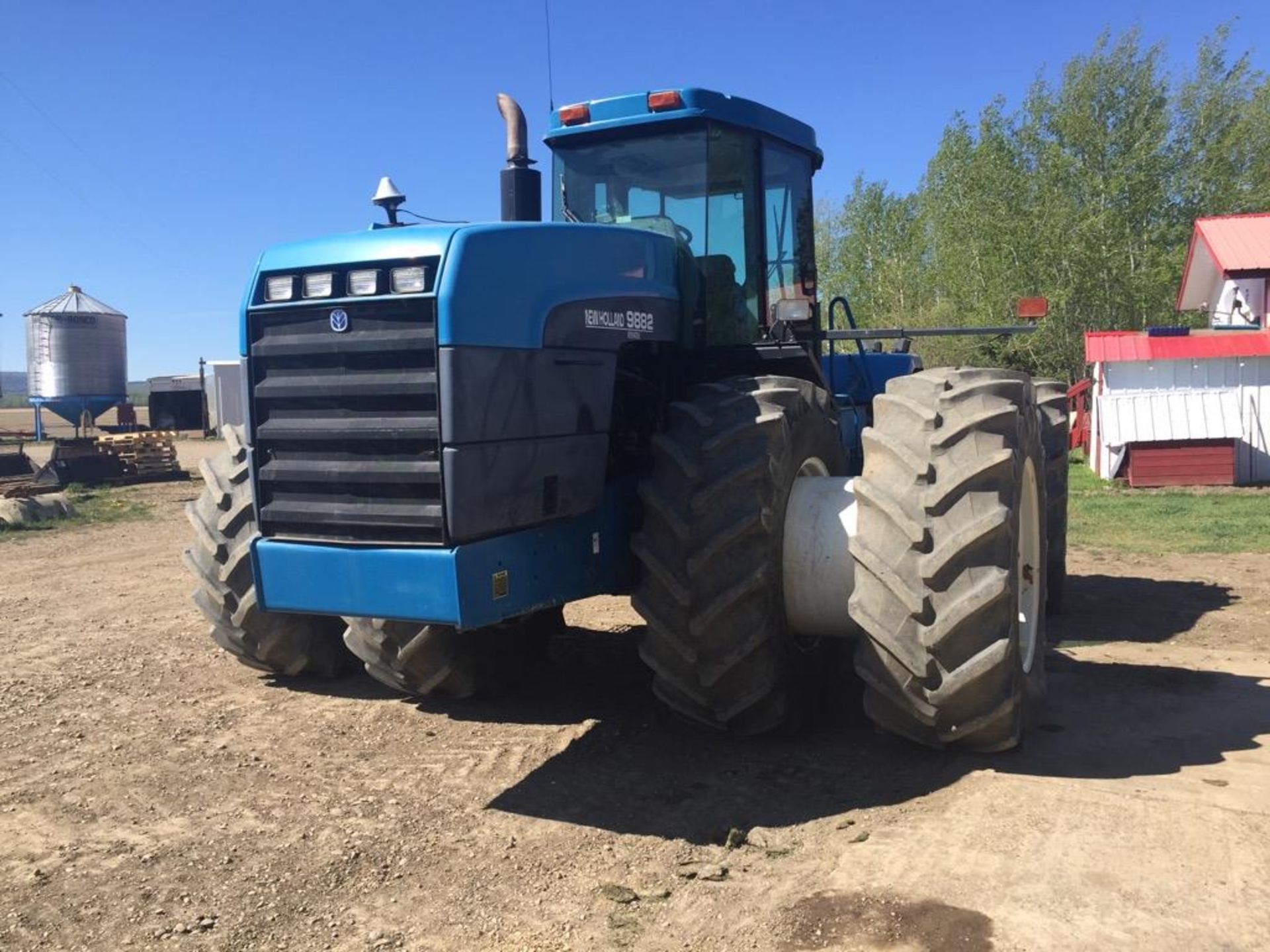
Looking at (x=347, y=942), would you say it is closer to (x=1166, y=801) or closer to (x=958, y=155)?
(x=1166, y=801)

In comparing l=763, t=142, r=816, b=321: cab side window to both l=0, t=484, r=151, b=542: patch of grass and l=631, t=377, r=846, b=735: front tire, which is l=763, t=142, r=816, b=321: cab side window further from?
l=0, t=484, r=151, b=542: patch of grass

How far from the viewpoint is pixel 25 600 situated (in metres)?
9.51

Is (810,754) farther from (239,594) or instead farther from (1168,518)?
(1168,518)

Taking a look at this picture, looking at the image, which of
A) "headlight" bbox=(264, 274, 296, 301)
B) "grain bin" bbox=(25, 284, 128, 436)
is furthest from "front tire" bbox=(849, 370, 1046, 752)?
"grain bin" bbox=(25, 284, 128, 436)

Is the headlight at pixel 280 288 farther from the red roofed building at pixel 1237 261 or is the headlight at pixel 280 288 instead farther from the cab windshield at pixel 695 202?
the red roofed building at pixel 1237 261

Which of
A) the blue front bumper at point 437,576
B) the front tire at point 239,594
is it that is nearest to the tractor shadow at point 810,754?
the blue front bumper at point 437,576

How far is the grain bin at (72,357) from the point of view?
90.6 ft

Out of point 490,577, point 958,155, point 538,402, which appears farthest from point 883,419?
point 958,155

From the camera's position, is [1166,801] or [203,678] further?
[203,678]

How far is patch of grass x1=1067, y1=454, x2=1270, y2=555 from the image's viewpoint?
36.9ft

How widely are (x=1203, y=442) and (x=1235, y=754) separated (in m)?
13.5

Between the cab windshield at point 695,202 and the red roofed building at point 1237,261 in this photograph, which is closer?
the cab windshield at point 695,202

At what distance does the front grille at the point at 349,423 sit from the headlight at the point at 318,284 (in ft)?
0.20

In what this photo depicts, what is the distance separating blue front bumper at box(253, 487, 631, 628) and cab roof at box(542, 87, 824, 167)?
7.25 feet
